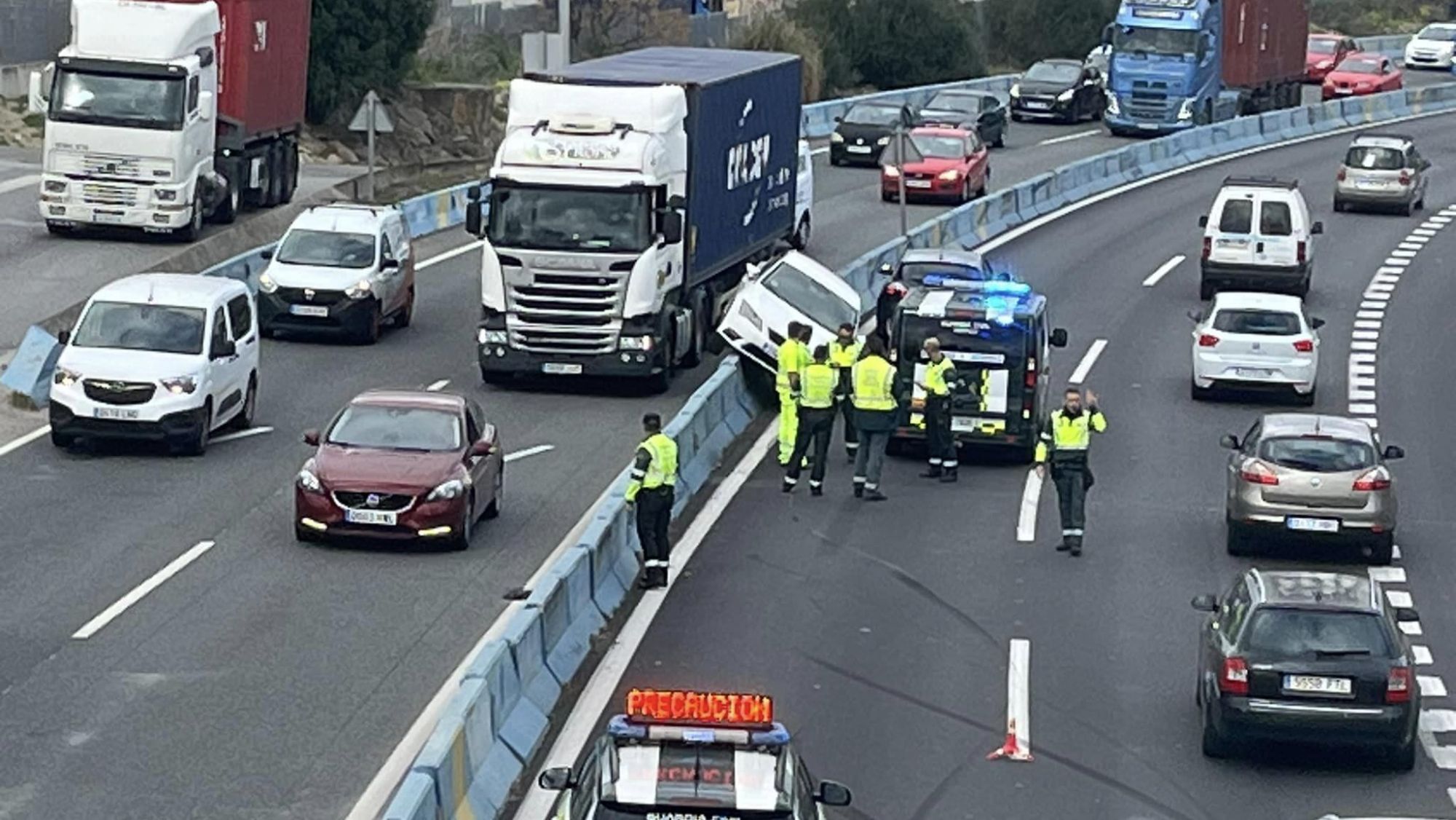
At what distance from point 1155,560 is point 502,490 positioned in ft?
21.4

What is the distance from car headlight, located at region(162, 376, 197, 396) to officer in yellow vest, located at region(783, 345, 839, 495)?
20.6 ft

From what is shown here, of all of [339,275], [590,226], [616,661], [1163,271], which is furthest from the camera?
[1163,271]

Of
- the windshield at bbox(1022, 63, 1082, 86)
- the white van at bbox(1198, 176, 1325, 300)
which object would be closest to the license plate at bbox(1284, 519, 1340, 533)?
the white van at bbox(1198, 176, 1325, 300)

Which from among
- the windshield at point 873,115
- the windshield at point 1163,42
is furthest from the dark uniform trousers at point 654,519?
the windshield at point 1163,42

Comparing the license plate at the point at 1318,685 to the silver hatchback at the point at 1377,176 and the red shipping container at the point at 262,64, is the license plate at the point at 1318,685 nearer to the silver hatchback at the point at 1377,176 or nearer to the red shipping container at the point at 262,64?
the red shipping container at the point at 262,64

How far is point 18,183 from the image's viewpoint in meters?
50.4

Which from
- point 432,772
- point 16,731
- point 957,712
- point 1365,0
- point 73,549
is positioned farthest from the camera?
point 1365,0

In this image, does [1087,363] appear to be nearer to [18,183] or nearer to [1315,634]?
[1315,634]

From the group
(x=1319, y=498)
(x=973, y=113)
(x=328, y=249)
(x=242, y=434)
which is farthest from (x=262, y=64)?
(x=1319, y=498)

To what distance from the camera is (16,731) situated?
19031 mm

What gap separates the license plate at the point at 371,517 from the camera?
82.8 feet

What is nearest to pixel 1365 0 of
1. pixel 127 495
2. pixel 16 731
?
pixel 127 495

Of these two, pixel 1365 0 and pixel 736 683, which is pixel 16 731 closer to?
pixel 736 683

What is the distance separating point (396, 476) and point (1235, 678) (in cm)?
884
